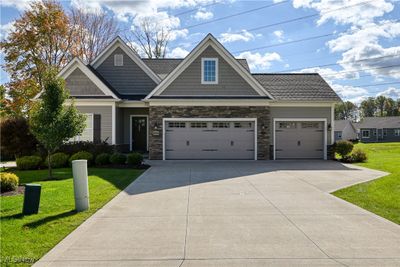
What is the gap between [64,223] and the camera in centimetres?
718

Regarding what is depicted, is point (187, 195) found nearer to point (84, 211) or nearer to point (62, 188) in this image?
point (84, 211)

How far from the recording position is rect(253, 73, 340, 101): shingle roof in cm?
2173

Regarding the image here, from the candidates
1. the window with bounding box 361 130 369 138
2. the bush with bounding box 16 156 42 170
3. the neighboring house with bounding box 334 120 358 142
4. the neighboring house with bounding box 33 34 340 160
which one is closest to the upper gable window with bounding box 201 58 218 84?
the neighboring house with bounding box 33 34 340 160

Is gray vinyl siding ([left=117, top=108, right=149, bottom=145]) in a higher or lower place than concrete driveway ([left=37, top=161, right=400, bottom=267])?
higher

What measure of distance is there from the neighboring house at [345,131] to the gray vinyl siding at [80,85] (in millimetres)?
54311

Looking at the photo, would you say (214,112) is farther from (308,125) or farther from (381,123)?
(381,123)

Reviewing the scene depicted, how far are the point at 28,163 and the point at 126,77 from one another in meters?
9.01

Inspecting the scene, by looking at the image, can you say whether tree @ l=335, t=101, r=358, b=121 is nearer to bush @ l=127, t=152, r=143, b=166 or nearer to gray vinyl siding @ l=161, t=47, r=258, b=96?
gray vinyl siding @ l=161, t=47, r=258, b=96

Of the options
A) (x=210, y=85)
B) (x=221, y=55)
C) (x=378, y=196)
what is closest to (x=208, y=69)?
(x=210, y=85)

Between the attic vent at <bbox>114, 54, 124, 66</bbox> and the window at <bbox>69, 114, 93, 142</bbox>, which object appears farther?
the attic vent at <bbox>114, 54, 124, 66</bbox>

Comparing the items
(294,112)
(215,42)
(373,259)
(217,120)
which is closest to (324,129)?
(294,112)

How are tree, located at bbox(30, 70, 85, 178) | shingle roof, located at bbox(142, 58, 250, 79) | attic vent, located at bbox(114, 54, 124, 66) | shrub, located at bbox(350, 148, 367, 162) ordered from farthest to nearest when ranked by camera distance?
1. shingle roof, located at bbox(142, 58, 250, 79)
2. attic vent, located at bbox(114, 54, 124, 66)
3. shrub, located at bbox(350, 148, 367, 162)
4. tree, located at bbox(30, 70, 85, 178)

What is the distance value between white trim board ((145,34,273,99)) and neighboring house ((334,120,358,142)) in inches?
1960

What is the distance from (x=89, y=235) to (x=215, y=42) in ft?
53.3
